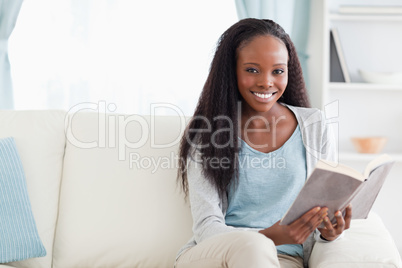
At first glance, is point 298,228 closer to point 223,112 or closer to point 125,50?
point 223,112

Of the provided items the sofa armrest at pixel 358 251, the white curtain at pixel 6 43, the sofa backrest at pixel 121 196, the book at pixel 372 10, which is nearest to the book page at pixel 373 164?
the sofa armrest at pixel 358 251

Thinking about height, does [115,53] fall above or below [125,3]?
below

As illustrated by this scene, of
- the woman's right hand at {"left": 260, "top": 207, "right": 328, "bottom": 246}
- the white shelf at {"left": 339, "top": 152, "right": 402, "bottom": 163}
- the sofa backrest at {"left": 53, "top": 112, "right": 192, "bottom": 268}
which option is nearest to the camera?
the woman's right hand at {"left": 260, "top": 207, "right": 328, "bottom": 246}

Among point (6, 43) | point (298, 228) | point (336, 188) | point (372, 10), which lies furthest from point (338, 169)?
point (6, 43)

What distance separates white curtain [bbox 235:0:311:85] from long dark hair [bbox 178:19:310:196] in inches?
42.0

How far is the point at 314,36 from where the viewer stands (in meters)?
2.97

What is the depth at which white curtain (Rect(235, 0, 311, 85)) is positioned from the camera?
2859 millimetres

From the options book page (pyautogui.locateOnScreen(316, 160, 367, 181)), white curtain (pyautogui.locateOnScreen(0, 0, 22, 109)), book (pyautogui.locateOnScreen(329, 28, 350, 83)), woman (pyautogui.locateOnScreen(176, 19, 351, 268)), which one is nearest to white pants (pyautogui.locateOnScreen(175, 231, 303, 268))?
woman (pyautogui.locateOnScreen(176, 19, 351, 268))

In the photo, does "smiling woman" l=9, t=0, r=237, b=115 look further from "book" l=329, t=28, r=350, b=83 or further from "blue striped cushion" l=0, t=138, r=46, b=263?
"blue striped cushion" l=0, t=138, r=46, b=263

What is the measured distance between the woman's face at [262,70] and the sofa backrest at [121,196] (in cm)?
38

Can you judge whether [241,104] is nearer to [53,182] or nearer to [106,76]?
[53,182]

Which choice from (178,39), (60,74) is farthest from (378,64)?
(60,74)

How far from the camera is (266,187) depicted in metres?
1.74

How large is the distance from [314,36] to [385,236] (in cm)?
154
